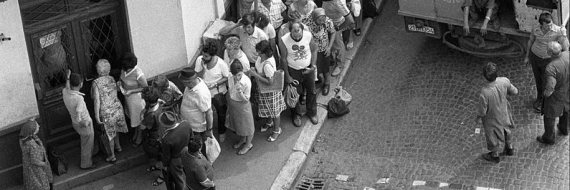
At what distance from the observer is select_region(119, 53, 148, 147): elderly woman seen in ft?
48.5

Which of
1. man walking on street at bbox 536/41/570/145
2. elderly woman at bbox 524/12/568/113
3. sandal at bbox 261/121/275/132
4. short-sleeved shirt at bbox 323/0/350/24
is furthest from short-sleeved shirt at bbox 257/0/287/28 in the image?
man walking on street at bbox 536/41/570/145

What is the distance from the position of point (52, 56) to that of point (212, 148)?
7.92ft

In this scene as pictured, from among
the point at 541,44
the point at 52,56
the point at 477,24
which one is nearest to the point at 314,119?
the point at 477,24

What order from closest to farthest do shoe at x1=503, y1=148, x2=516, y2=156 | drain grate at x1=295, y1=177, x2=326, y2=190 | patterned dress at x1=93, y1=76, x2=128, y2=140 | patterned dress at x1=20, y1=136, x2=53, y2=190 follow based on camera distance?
patterned dress at x1=20, y1=136, x2=53, y2=190, patterned dress at x1=93, y1=76, x2=128, y2=140, drain grate at x1=295, y1=177, x2=326, y2=190, shoe at x1=503, y1=148, x2=516, y2=156

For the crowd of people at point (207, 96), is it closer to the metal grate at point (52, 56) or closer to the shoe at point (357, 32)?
the metal grate at point (52, 56)

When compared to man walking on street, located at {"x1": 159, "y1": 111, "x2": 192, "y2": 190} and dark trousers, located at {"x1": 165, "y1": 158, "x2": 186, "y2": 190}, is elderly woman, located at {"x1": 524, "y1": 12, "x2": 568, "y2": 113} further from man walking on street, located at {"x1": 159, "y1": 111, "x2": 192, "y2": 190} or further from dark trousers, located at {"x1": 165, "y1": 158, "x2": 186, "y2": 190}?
dark trousers, located at {"x1": 165, "y1": 158, "x2": 186, "y2": 190}

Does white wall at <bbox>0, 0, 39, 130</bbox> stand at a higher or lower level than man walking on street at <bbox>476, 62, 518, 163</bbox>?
higher

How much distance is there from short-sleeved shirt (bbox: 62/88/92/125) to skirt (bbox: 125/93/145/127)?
0.67 meters

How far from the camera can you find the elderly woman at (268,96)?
15.1 metres

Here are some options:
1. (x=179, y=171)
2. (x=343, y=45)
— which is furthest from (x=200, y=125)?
(x=343, y=45)

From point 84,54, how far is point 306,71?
3.06 m

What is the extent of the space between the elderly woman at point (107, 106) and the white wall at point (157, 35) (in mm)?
724

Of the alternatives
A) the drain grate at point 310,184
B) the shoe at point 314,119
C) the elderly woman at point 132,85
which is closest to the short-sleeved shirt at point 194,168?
the elderly woman at point 132,85

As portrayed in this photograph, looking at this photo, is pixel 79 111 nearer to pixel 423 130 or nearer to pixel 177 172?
pixel 177 172
